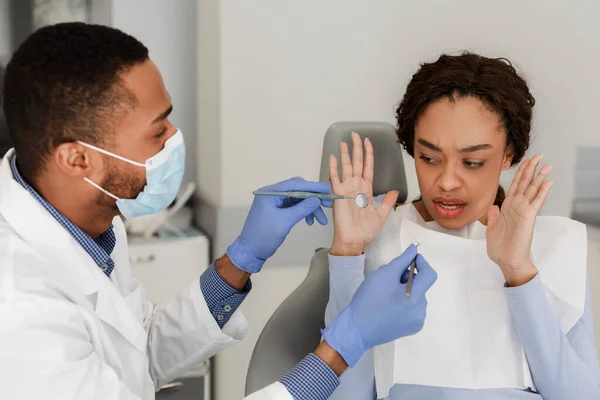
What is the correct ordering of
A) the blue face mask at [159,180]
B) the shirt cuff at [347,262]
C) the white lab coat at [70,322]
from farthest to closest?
the shirt cuff at [347,262] → the blue face mask at [159,180] → the white lab coat at [70,322]

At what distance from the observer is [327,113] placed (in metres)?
2.52

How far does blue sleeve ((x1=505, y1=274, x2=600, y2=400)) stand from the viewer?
133 cm

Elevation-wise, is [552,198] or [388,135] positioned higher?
[388,135]

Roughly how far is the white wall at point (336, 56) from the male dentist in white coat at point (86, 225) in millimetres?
1097

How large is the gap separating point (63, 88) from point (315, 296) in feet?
2.48

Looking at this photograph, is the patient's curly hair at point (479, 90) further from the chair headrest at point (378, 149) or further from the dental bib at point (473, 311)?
the dental bib at point (473, 311)

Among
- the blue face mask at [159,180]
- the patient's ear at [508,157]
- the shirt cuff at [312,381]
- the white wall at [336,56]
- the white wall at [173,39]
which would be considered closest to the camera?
the shirt cuff at [312,381]

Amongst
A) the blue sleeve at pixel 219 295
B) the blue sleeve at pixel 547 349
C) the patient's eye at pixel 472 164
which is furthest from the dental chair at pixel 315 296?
the blue sleeve at pixel 547 349

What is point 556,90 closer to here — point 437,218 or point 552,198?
point 552,198

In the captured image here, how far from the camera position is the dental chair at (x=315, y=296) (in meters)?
1.59

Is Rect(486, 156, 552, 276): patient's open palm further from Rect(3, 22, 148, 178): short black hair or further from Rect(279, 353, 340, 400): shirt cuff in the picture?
Rect(3, 22, 148, 178): short black hair

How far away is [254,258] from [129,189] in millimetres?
338

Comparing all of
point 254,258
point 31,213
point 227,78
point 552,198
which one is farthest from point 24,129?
point 552,198

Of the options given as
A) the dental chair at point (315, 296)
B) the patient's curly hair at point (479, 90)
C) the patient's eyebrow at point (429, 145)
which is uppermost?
the patient's curly hair at point (479, 90)
